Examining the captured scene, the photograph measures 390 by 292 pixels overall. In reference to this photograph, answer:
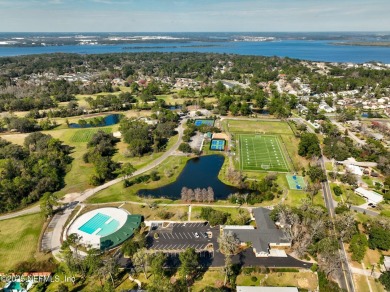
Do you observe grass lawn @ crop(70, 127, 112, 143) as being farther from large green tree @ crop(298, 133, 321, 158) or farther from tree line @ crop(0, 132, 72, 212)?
large green tree @ crop(298, 133, 321, 158)

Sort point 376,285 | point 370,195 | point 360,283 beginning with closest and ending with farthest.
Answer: point 376,285 < point 360,283 < point 370,195

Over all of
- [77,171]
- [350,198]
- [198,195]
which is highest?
[198,195]

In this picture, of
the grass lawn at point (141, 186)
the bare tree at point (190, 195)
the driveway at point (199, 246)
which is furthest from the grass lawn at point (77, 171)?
the driveway at point (199, 246)

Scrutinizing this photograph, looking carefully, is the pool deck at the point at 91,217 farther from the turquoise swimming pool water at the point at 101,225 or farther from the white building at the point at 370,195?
the white building at the point at 370,195

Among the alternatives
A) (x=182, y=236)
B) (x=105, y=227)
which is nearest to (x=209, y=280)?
(x=182, y=236)

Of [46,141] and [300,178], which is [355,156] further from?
[46,141]

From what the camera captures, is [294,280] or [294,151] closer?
[294,280]

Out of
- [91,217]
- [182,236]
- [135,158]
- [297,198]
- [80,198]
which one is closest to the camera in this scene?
[182,236]

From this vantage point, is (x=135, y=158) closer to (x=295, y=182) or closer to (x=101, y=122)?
(x=101, y=122)
